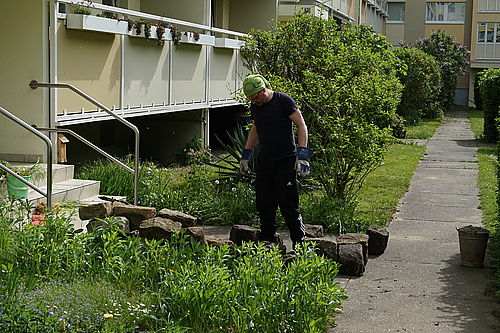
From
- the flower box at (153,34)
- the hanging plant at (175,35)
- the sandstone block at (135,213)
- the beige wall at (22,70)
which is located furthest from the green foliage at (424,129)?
Result: the sandstone block at (135,213)

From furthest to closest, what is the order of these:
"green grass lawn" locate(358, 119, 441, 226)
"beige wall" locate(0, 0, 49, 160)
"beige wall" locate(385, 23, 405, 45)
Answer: "beige wall" locate(385, 23, 405, 45) → "green grass lawn" locate(358, 119, 441, 226) → "beige wall" locate(0, 0, 49, 160)

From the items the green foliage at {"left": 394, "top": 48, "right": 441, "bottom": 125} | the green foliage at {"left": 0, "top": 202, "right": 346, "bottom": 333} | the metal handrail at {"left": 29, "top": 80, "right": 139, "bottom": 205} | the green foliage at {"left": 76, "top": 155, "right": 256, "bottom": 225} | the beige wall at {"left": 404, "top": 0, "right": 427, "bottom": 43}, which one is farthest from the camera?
the beige wall at {"left": 404, "top": 0, "right": 427, "bottom": 43}

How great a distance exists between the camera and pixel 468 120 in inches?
1431

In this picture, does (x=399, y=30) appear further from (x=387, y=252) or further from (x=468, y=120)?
(x=387, y=252)

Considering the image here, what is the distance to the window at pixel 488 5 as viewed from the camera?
51344 millimetres

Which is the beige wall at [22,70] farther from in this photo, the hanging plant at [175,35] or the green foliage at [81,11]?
the hanging plant at [175,35]

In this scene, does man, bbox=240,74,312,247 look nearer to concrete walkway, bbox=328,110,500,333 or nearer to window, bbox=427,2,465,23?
concrete walkway, bbox=328,110,500,333

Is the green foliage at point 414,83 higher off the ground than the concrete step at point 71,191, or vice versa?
the green foliage at point 414,83

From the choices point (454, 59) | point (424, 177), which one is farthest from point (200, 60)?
point (454, 59)

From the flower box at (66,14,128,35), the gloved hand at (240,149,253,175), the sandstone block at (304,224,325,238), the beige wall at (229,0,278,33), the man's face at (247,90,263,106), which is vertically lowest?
the sandstone block at (304,224,325,238)

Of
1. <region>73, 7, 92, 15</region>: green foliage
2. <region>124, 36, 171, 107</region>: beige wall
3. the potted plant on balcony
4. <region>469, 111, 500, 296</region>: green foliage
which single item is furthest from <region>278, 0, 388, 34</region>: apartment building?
the potted plant on balcony

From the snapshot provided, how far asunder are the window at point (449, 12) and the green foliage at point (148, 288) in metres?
52.6

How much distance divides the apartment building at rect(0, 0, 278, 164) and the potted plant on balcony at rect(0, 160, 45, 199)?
78cm

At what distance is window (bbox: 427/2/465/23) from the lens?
56.2 meters
